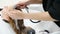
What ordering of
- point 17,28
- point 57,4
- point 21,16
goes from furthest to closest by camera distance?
point 17,28, point 21,16, point 57,4

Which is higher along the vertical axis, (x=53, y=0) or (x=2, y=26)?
(x=53, y=0)

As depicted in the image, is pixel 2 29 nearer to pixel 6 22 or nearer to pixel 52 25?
pixel 6 22

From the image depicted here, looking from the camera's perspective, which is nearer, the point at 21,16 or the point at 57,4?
the point at 57,4

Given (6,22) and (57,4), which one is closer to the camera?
(57,4)

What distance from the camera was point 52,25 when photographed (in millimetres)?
997

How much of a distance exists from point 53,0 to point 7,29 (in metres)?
0.44

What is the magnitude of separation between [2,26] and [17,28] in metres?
0.12

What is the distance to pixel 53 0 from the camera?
62cm

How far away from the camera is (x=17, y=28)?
0.93m

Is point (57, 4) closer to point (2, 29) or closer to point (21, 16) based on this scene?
point (21, 16)

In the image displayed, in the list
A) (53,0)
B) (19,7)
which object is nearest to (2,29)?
(19,7)

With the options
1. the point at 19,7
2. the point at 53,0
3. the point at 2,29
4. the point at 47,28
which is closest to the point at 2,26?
the point at 2,29

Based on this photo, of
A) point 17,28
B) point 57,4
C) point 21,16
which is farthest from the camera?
point 17,28

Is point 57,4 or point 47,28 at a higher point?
point 57,4
